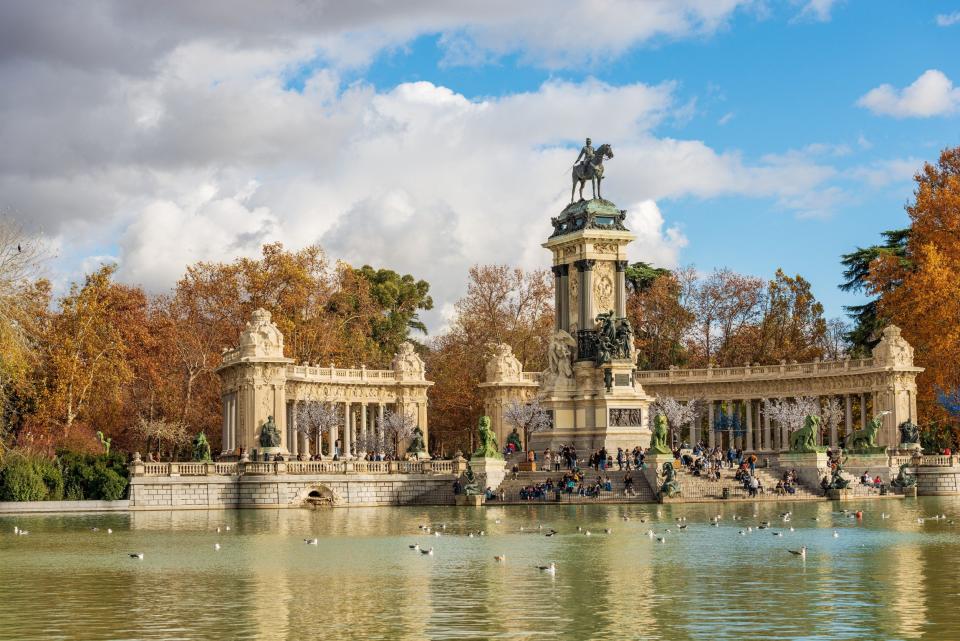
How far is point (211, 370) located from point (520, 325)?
20451mm

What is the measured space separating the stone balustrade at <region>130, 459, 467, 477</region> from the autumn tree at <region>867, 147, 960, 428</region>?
26.8m

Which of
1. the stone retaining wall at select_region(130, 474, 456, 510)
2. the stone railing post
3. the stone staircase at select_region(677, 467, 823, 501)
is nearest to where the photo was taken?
the stone staircase at select_region(677, 467, 823, 501)

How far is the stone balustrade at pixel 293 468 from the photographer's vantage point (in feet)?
185

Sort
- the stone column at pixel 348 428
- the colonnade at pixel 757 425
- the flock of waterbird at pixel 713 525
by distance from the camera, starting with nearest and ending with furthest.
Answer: the flock of waterbird at pixel 713 525 → the colonnade at pixel 757 425 → the stone column at pixel 348 428

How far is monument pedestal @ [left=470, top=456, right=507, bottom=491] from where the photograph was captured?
56.1 meters

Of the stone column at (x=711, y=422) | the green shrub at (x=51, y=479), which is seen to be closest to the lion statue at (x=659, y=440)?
the green shrub at (x=51, y=479)

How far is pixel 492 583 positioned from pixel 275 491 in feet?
106

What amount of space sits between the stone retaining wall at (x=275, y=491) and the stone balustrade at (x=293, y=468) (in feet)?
1.48

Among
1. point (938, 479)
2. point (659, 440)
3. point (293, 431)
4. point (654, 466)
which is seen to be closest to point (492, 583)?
point (654, 466)

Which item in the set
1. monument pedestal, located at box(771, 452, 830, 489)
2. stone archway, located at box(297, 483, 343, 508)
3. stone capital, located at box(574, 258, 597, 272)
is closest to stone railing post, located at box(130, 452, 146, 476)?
stone archway, located at box(297, 483, 343, 508)

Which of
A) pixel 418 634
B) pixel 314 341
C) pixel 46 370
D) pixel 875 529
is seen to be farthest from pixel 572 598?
pixel 314 341

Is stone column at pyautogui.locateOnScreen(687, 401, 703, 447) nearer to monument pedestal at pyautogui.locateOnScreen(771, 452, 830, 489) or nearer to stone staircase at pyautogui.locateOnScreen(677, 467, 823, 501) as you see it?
monument pedestal at pyautogui.locateOnScreen(771, 452, 830, 489)

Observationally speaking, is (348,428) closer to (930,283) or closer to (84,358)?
(84,358)

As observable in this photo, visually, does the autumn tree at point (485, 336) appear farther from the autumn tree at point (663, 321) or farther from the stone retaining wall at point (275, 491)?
the stone retaining wall at point (275, 491)
